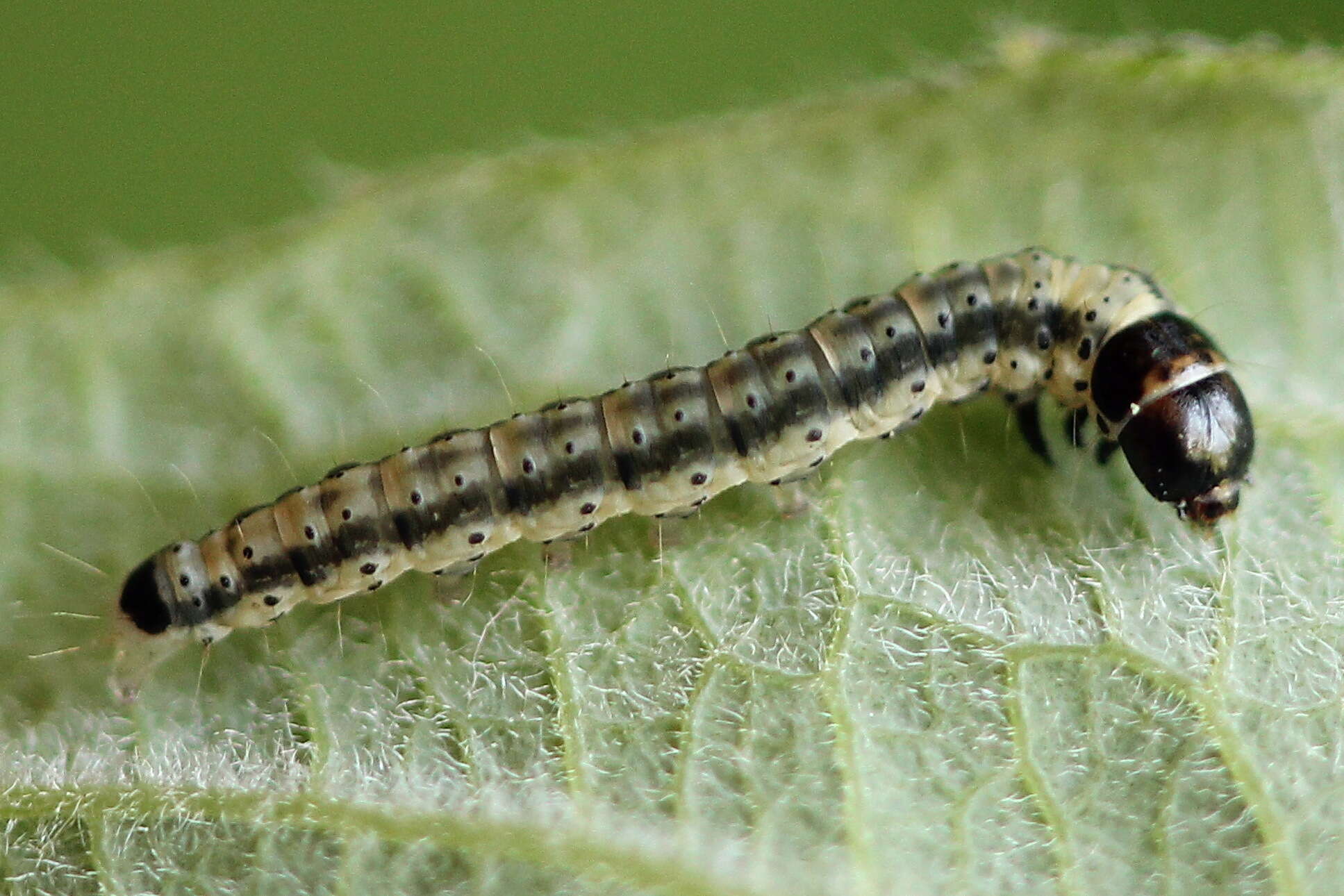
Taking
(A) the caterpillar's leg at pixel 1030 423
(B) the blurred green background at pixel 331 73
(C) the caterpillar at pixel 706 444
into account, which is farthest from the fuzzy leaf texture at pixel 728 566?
(B) the blurred green background at pixel 331 73

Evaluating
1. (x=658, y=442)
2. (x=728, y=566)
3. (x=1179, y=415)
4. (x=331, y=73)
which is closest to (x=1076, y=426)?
(x=1179, y=415)

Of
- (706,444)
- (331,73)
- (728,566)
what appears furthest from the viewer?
(331,73)

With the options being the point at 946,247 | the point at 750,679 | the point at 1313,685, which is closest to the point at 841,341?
the point at 946,247

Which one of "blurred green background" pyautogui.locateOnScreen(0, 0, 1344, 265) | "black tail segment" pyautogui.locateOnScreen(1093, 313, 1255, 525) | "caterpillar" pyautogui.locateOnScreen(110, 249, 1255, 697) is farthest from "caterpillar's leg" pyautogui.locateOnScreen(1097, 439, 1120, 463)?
"blurred green background" pyautogui.locateOnScreen(0, 0, 1344, 265)

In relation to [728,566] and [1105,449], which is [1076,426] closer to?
[1105,449]

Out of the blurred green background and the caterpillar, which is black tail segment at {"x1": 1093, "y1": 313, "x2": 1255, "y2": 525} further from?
the blurred green background

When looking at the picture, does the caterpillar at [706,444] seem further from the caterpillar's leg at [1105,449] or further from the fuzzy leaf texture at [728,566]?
the fuzzy leaf texture at [728,566]

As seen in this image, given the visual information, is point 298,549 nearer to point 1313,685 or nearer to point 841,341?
point 841,341

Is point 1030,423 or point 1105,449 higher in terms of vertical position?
point 1030,423

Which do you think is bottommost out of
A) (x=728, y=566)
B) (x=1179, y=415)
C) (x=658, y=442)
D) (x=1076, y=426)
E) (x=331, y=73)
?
(x=728, y=566)
